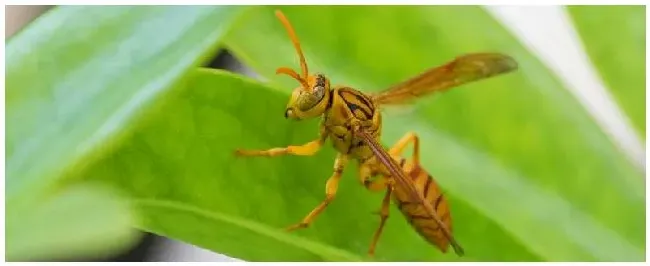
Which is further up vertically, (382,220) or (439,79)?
(439,79)

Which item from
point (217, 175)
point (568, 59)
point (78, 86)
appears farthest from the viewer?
point (568, 59)

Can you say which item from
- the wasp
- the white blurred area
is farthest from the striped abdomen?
the white blurred area

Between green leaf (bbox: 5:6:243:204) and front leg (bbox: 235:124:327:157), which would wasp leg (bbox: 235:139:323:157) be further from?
green leaf (bbox: 5:6:243:204)

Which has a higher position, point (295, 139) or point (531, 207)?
point (295, 139)

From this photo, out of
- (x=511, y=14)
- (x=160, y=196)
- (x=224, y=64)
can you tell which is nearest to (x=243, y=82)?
(x=224, y=64)

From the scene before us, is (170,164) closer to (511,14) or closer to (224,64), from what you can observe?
(224,64)

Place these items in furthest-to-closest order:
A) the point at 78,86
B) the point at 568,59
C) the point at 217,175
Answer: the point at 568,59 → the point at 217,175 → the point at 78,86

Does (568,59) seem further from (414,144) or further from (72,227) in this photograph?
(72,227)

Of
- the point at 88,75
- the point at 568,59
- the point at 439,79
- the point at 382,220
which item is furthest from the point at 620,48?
the point at 88,75
